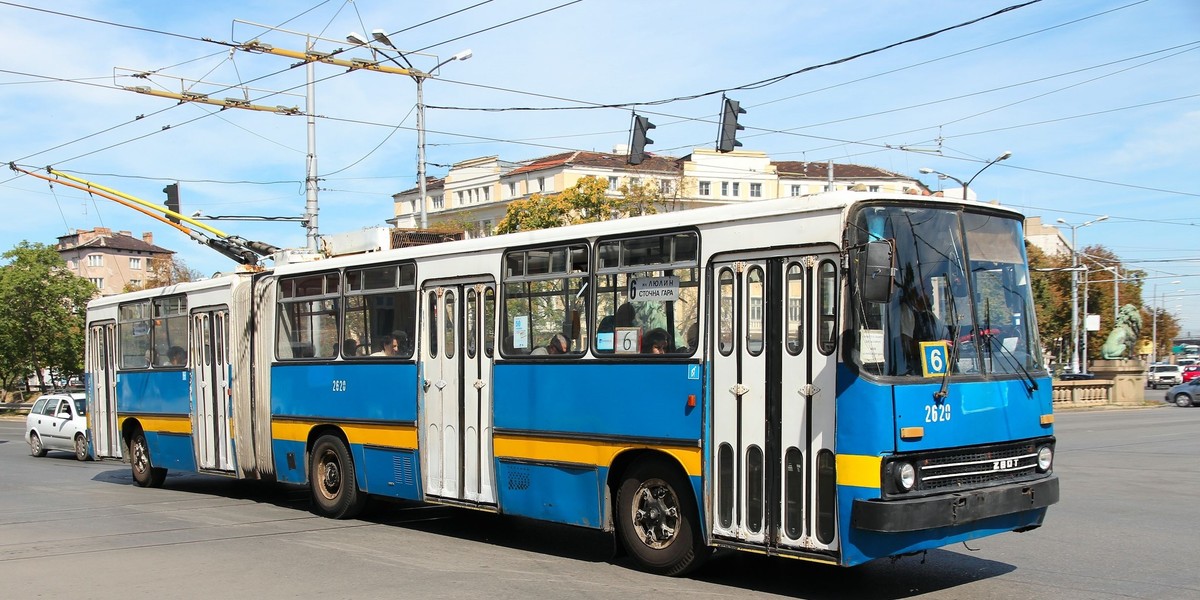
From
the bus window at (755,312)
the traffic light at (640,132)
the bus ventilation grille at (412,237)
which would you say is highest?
the traffic light at (640,132)

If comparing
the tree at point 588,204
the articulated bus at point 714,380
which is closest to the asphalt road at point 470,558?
the articulated bus at point 714,380

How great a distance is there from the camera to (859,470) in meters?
7.54

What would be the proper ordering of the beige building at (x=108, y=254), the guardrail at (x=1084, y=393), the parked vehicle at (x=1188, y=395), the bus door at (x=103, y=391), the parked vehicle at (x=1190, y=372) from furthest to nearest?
1. the beige building at (x=108, y=254)
2. the parked vehicle at (x=1190, y=372)
3. the parked vehicle at (x=1188, y=395)
4. the guardrail at (x=1084, y=393)
5. the bus door at (x=103, y=391)

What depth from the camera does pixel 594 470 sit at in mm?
9711

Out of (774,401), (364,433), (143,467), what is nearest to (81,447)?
(143,467)

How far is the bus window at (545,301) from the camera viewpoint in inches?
392

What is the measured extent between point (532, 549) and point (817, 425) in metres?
4.04

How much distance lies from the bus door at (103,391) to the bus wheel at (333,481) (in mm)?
6431

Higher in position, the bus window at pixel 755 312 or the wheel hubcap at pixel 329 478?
the bus window at pixel 755 312

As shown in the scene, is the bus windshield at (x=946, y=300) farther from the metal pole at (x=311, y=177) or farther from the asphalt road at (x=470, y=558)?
the metal pole at (x=311, y=177)

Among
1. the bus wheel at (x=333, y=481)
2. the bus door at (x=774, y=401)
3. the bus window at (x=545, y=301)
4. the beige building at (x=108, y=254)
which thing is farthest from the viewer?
the beige building at (x=108, y=254)

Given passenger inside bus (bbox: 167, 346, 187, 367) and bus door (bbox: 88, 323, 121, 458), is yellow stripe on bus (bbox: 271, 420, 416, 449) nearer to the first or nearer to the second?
passenger inside bus (bbox: 167, 346, 187, 367)

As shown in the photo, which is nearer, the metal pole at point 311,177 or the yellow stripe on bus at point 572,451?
the yellow stripe on bus at point 572,451

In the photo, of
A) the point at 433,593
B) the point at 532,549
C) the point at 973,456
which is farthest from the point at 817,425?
the point at 532,549
